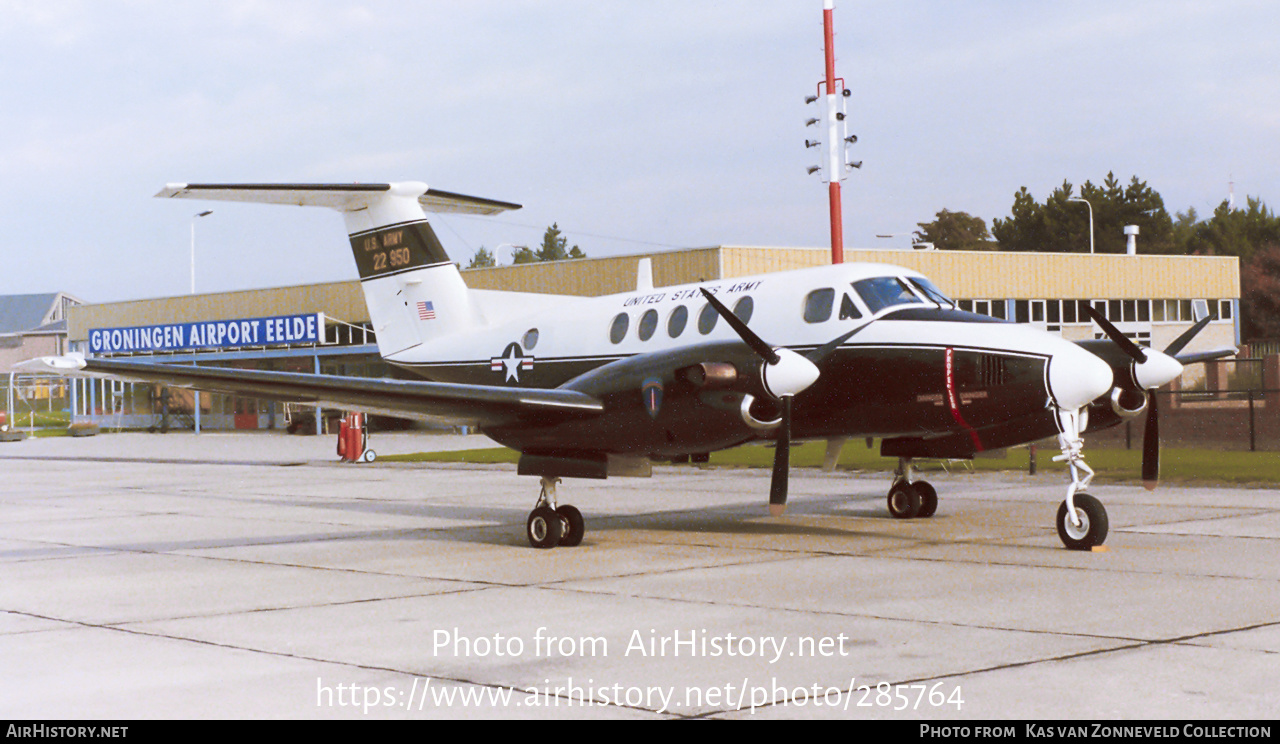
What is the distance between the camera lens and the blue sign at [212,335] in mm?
56656

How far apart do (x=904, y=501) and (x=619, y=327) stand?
446 cm

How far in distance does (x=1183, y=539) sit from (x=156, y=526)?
13768 millimetres

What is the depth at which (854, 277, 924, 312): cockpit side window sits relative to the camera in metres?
13.4

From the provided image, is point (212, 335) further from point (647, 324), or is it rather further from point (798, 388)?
point (798, 388)

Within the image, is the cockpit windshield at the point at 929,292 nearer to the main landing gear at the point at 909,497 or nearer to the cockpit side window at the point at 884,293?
the cockpit side window at the point at 884,293

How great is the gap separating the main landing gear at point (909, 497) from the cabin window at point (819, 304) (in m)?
2.97

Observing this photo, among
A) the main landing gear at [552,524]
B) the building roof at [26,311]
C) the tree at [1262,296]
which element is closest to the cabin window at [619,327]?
the main landing gear at [552,524]

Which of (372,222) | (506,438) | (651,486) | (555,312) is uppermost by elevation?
(372,222)

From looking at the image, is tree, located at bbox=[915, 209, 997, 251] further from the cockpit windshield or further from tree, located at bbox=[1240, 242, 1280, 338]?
the cockpit windshield

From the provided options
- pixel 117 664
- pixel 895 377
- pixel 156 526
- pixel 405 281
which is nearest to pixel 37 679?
pixel 117 664

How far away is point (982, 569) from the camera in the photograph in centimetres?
1111

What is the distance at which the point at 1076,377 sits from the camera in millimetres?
11641

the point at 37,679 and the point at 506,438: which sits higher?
the point at 506,438

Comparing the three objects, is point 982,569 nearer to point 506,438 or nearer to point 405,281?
point 506,438
